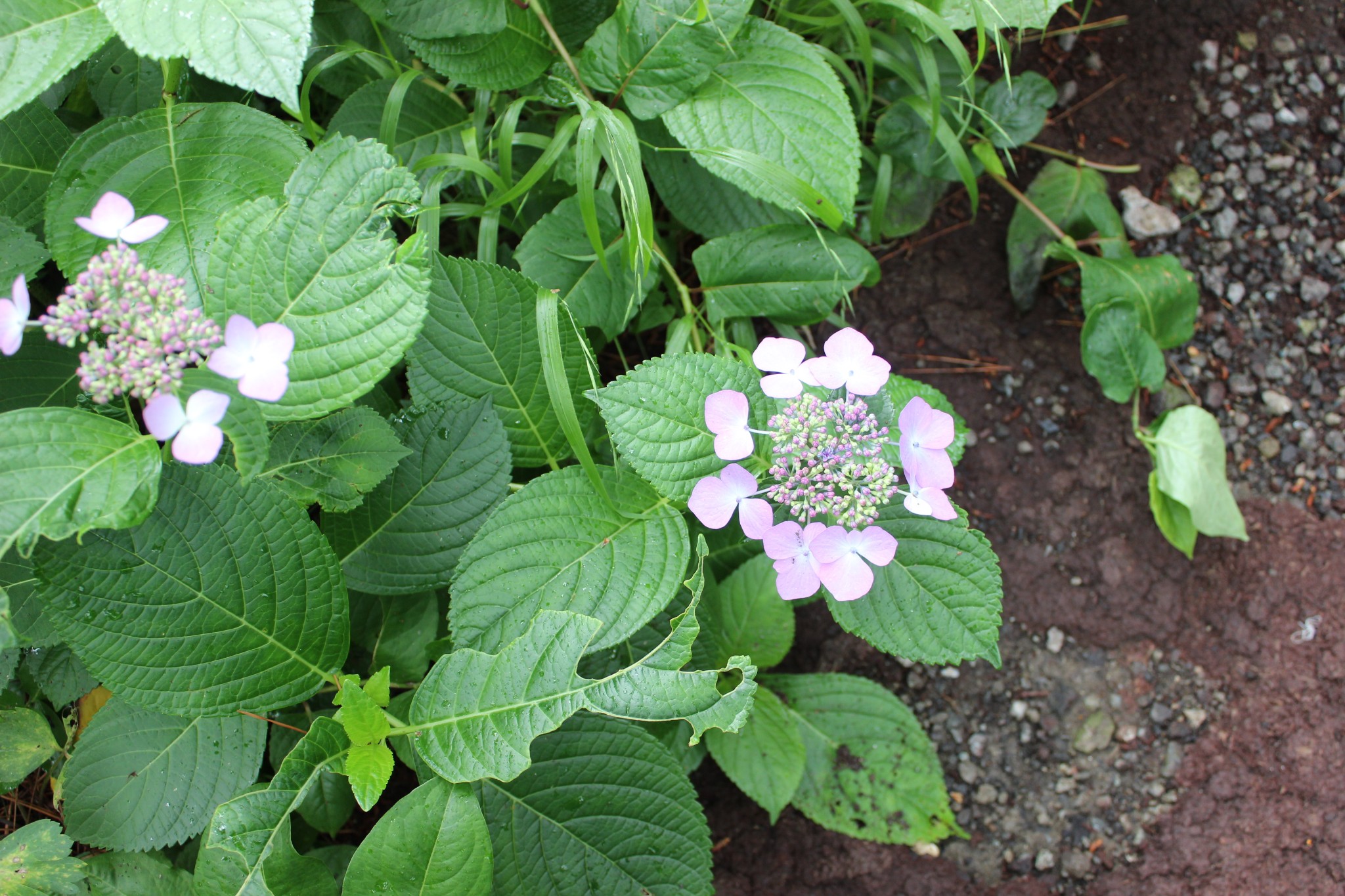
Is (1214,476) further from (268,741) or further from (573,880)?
(268,741)

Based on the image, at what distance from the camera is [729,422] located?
48.1 inches

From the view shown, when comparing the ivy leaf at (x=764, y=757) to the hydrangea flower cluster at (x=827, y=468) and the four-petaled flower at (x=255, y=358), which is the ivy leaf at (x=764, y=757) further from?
the four-petaled flower at (x=255, y=358)

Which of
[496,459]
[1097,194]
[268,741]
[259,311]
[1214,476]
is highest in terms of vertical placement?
[259,311]

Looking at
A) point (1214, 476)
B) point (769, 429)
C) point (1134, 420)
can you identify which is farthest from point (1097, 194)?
point (769, 429)

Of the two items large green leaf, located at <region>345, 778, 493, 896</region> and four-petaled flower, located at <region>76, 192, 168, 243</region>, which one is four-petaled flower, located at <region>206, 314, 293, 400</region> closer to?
four-petaled flower, located at <region>76, 192, 168, 243</region>

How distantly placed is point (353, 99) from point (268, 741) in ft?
3.80

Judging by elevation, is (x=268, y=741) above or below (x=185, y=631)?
below

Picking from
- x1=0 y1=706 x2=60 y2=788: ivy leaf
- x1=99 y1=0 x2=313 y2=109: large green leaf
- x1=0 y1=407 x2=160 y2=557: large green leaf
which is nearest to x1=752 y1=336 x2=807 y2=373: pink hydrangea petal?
x1=99 y1=0 x2=313 y2=109: large green leaf

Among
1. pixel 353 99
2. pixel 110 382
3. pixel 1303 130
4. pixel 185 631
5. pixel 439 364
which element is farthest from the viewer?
pixel 1303 130

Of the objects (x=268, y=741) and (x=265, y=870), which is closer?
(x=265, y=870)

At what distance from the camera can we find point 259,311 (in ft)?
3.64

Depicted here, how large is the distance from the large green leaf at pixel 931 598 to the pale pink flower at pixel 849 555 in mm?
152

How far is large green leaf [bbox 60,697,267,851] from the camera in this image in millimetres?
1344

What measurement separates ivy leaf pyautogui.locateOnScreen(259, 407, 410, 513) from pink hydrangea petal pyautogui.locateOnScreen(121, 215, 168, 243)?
1.18ft
